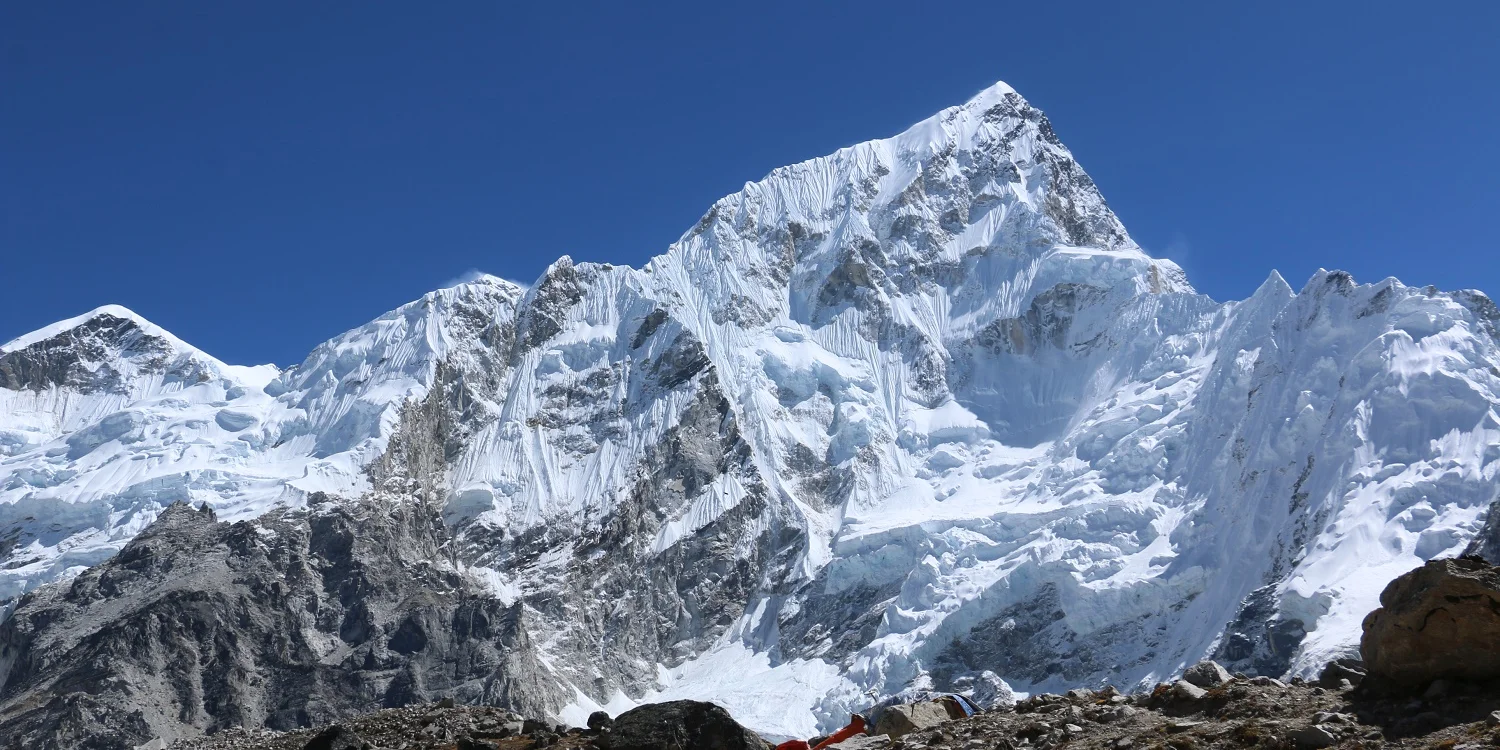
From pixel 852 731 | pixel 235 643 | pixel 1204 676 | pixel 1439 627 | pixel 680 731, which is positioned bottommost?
pixel 1439 627

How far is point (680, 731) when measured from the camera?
24.5 metres

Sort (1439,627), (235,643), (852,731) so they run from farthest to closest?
(235,643) → (852,731) → (1439,627)

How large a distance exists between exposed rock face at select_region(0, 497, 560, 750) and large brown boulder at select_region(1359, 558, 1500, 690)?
519 ft

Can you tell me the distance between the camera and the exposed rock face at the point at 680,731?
80.1 ft

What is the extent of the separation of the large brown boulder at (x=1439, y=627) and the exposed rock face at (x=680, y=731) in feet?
32.9

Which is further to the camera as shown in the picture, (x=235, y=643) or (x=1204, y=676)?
(x=235, y=643)

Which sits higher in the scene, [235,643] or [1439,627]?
[235,643]

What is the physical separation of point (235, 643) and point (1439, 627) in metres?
180

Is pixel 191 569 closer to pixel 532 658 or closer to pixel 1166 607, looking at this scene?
pixel 532 658

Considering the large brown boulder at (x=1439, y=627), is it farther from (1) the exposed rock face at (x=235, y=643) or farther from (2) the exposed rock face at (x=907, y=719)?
(1) the exposed rock face at (x=235, y=643)

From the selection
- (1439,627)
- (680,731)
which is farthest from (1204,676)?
(680,731)

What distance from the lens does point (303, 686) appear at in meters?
181

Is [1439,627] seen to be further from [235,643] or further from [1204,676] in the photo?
[235,643]

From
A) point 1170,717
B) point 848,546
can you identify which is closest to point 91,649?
point 848,546
